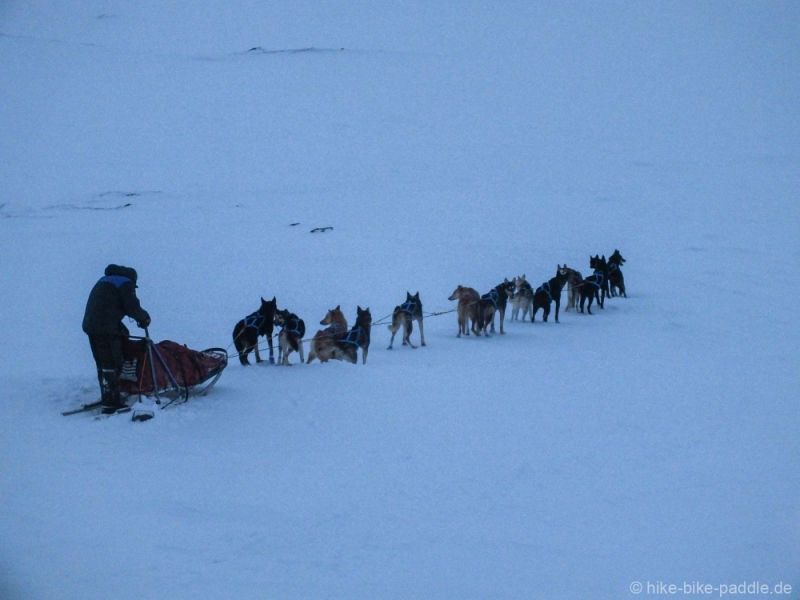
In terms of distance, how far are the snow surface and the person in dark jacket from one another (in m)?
0.27

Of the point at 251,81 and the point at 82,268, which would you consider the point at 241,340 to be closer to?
the point at 82,268

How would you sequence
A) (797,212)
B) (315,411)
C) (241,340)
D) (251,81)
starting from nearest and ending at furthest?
(315,411) → (241,340) → (797,212) → (251,81)

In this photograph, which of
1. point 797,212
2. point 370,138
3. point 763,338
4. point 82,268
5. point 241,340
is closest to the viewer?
point 241,340

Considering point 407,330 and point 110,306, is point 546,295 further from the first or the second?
point 110,306

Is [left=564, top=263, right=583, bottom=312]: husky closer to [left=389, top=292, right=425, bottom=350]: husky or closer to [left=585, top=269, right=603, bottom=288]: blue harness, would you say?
[left=585, top=269, right=603, bottom=288]: blue harness

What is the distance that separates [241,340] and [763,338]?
20.5 feet

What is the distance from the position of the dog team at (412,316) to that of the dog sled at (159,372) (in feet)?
4.13

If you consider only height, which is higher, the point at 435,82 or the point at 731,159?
the point at 435,82

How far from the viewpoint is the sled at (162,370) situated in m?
5.59

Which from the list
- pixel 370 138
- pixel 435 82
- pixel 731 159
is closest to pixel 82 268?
pixel 370 138

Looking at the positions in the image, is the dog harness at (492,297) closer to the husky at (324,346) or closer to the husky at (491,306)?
the husky at (491,306)

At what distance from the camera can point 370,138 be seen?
25.2m

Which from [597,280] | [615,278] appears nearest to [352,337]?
[597,280]

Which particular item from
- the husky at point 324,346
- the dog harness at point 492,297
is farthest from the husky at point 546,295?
the husky at point 324,346
